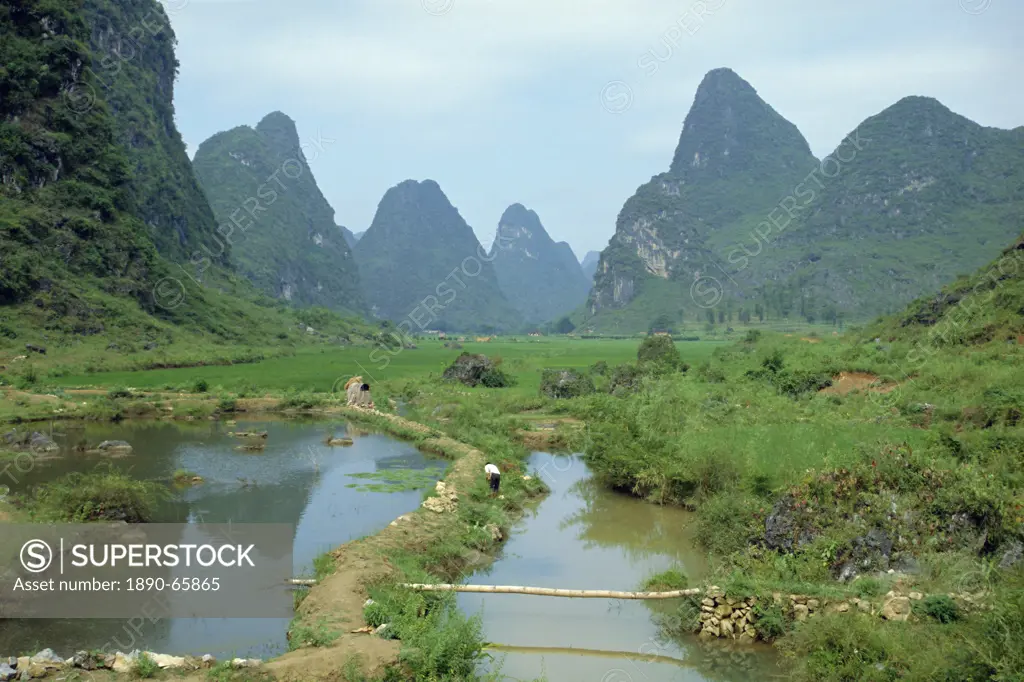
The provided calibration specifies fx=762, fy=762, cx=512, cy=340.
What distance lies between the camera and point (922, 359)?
23859 mm

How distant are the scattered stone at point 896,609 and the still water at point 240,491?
679 cm

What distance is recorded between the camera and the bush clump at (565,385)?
31.6m

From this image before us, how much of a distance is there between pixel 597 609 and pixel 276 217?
14060cm

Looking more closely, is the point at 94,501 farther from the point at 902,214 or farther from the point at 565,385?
the point at 902,214

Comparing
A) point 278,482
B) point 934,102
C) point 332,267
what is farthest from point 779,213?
point 278,482

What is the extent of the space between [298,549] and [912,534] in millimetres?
9199

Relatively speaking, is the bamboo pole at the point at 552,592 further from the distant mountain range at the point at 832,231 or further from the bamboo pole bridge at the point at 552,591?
the distant mountain range at the point at 832,231

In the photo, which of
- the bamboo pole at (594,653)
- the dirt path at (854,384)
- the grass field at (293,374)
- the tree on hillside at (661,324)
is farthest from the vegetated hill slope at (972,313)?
the tree on hillside at (661,324)

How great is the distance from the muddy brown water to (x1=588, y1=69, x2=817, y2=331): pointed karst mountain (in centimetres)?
11870

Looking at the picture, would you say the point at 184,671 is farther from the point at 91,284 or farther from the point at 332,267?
the point at 332,267

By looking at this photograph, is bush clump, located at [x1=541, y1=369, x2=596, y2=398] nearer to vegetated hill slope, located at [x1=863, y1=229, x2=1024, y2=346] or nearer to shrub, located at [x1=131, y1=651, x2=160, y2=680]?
vegetated hill slope, located at [x1=863, y1=229, x2=1024, y2=346]

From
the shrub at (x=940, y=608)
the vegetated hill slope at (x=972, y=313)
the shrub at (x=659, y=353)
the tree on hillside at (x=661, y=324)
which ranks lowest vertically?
the tree on hillside at (x=661, y=324)

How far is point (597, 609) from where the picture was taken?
10359 millimetres

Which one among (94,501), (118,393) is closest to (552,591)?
(94,501)
